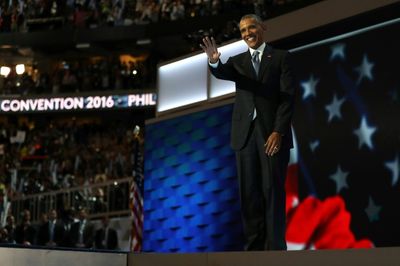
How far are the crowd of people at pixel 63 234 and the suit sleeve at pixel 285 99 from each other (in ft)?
30.5

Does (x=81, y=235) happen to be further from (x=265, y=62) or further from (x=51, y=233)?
(x=265, y=62)

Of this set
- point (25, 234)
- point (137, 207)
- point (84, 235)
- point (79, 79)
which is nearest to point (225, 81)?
point (137, 207)


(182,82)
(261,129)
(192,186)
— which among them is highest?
(182,82)

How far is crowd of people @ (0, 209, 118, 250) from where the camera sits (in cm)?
1399

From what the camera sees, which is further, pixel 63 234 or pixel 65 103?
pixel 65 103

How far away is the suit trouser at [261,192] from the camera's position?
195 inches

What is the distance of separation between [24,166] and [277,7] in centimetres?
914

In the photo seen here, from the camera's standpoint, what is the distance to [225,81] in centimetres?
769

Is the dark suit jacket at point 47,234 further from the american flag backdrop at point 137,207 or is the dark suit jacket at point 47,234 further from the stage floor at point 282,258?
the stage floor at point 282,258

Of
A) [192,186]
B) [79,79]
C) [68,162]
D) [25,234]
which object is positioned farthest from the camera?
[79,79]

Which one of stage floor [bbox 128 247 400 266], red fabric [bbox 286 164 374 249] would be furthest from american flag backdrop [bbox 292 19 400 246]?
stage floor [bbox 128 247 400 266]

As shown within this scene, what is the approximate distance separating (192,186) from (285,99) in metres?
3.13

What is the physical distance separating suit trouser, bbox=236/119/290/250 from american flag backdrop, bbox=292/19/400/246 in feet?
5.27

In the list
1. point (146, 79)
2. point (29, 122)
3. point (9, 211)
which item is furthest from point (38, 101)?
point (9, 211)
